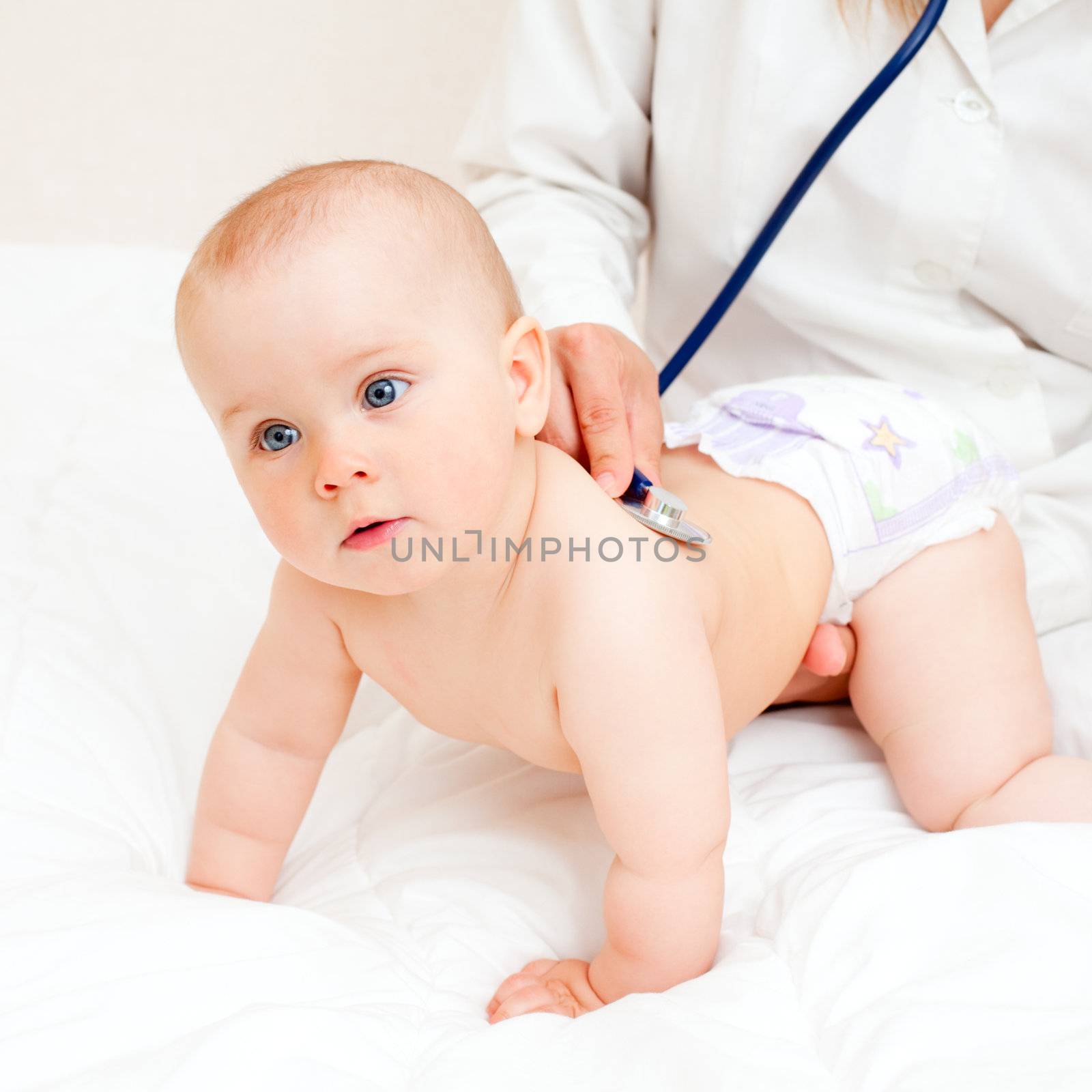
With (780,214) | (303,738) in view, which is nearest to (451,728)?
(303,738)

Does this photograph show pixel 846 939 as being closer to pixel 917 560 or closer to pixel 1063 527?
pixel 917 560

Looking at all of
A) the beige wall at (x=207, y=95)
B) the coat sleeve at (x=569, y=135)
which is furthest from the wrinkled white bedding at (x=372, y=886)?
the beige wall at (x=207, y=95)

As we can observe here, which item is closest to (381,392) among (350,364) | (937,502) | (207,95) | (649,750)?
(350,364)

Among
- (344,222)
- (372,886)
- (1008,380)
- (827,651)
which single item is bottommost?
(372,886)

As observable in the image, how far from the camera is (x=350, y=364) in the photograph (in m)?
0.63

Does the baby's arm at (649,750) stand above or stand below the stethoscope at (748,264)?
below

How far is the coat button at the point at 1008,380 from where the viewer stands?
3.61 feet

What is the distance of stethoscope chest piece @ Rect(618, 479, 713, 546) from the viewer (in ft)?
2.44

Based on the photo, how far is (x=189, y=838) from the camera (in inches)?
34.3

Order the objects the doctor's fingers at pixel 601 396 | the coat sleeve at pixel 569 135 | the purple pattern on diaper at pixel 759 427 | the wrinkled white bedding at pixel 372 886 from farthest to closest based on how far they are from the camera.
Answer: the coat sleeve at pixel 569 135
the purple pattern on diaper at pixel 759 427
the doctor's fingers at pixel 601 396
the wrinkled white bedding at pixel 372 886

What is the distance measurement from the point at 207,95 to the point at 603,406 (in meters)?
1.71

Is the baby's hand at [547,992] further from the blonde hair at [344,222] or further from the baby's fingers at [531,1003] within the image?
the blonde hair at [344,222]

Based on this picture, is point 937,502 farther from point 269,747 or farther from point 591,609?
point 269,747

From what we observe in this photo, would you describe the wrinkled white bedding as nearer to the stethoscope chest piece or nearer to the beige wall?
the stethoscope chest piece
